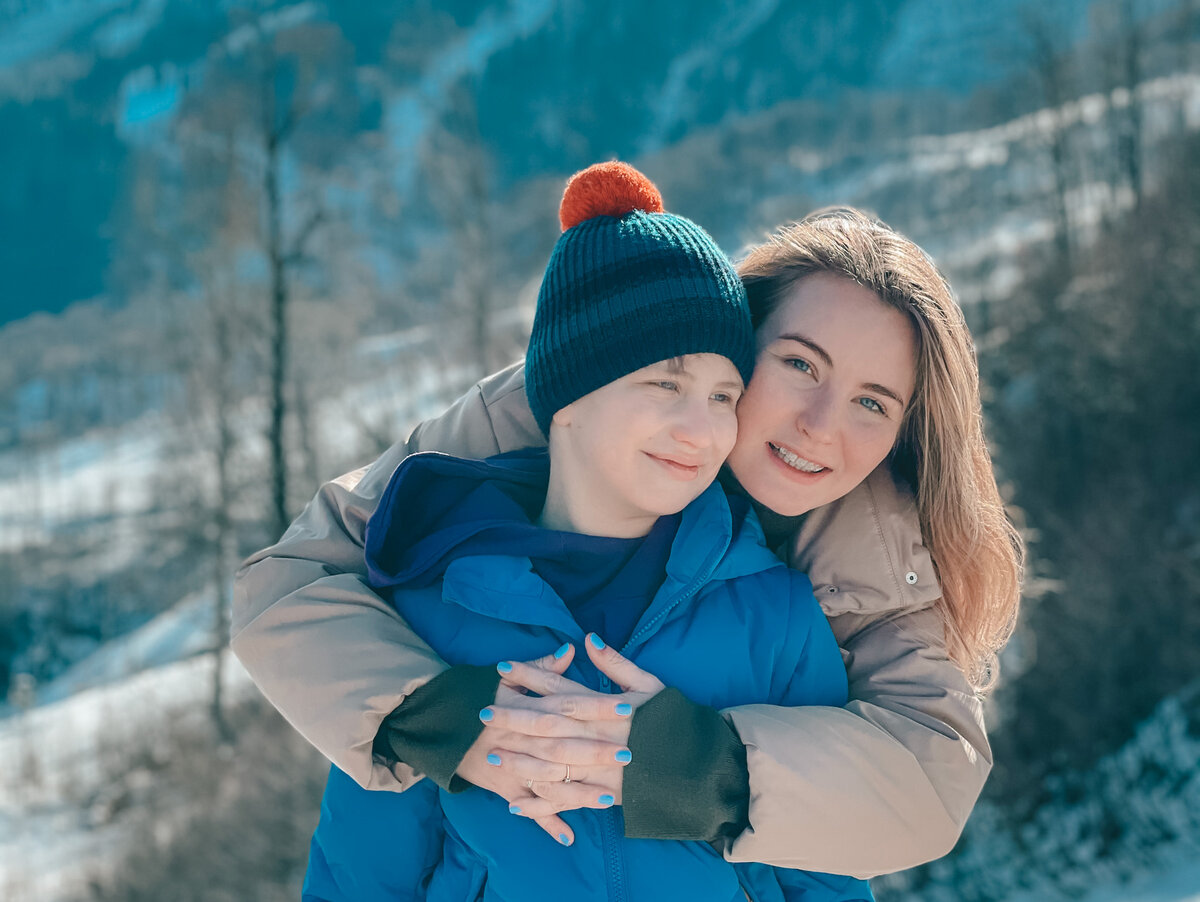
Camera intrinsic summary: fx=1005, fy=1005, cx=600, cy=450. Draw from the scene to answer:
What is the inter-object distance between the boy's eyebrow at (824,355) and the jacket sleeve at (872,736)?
9.3 inches

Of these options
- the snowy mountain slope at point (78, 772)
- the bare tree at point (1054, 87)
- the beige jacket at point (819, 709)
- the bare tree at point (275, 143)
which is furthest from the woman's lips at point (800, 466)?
the bare tree at point (1054, 87)

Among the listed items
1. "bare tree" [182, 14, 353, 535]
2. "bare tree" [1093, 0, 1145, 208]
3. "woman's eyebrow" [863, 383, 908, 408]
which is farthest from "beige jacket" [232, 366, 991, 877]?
"bare tree" [1093, 0, 1145, 208]

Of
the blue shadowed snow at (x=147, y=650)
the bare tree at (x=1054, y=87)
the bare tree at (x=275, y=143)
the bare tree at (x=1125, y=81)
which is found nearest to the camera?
the bare tree at (x=275, y=143)

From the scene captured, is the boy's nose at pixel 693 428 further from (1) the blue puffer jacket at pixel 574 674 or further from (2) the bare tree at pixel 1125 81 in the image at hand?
(2) the bare tree at pixel 1125 81

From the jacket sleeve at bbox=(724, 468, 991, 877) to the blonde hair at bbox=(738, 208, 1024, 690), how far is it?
9 centimetres

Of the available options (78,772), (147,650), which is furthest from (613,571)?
(147,650)

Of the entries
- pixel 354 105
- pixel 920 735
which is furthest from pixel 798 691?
pixel 354 105

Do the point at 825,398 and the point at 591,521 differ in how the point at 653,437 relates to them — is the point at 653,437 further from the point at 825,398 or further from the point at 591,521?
the point at 825,398

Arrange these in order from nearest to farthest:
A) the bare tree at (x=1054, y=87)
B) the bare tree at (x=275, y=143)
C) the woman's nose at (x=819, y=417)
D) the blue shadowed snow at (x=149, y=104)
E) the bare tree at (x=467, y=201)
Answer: the woman's nose at (x=819, y=417) → the bare tree at (x=275, y=143) → the bare tree at (x=467, y=201) → the bare tree at (x=1054, y=87) → the blue shadowed snow at (x=149, y=104)

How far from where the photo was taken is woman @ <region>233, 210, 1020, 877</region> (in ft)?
5.77

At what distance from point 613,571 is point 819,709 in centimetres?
51

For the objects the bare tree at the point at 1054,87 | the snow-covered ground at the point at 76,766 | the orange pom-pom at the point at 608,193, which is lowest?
the snow-covered ground at the point at 76,766

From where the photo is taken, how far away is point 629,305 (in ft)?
6.41

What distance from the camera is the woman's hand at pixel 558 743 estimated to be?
5.75 ft
